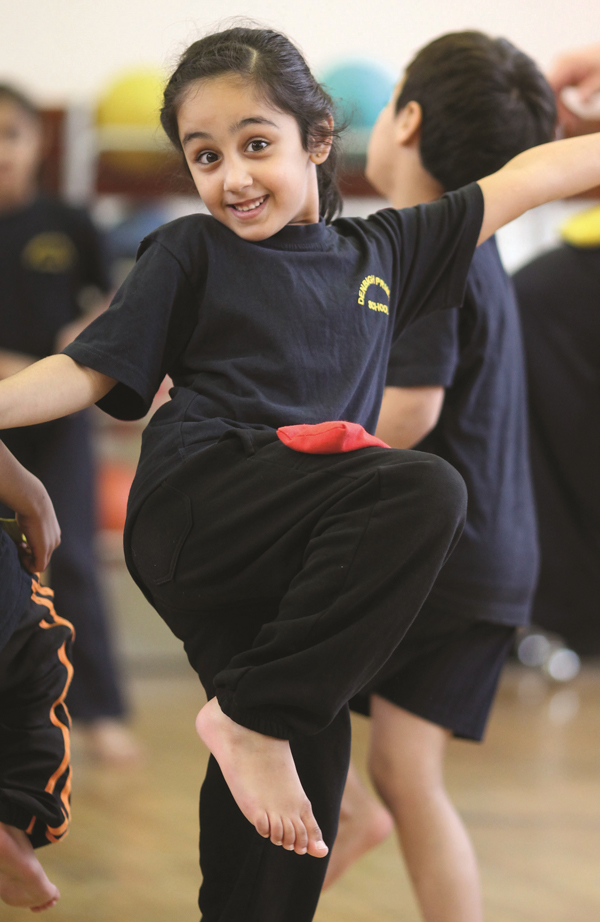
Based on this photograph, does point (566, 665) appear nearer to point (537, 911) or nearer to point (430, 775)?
point (537, 911)

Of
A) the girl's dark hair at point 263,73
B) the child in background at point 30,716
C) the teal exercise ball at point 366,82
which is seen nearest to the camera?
the girl's dark hair at point 263,73

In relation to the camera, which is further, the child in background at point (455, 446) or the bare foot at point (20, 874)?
the child in background at point (455, 446)

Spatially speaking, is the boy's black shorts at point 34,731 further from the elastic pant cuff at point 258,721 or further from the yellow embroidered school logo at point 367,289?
the yellow embroidered school logo at point 367,289

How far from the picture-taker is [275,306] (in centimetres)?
94

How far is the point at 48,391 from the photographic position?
2.85 ft

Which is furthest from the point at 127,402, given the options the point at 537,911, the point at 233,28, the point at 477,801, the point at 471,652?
the point at 477,801

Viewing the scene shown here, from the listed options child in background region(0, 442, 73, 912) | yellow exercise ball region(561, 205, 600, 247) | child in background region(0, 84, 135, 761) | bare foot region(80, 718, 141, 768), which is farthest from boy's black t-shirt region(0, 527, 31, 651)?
yellow exercise ball region(561, 205, 600, 247)

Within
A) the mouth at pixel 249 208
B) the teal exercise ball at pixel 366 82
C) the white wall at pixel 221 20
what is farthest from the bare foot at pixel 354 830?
the teal exercise ball at pixel 366 82

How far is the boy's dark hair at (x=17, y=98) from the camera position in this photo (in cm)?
239

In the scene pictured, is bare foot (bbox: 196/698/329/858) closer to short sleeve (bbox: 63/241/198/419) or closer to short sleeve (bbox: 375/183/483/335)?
short sleeve (bbox: 63/241/198/419)

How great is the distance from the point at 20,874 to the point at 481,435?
29.0 inches

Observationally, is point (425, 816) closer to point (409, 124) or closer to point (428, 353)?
point (428, 353)

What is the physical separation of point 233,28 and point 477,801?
5.60 ft

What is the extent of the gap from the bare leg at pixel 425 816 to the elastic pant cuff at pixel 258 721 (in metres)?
0.46
